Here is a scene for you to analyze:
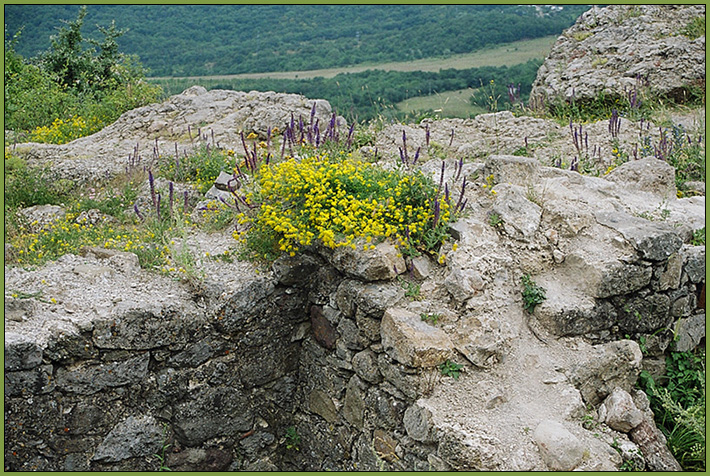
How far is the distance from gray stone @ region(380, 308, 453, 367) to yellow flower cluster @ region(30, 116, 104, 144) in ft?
24.2

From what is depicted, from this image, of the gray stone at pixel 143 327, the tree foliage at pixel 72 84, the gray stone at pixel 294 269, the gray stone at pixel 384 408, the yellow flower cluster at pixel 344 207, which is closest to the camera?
the gray stone at pixel 384 408

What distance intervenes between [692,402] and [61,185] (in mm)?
6957

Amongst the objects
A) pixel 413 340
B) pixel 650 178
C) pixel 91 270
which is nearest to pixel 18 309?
pixel 91 270

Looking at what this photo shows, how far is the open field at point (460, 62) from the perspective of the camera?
653 inches

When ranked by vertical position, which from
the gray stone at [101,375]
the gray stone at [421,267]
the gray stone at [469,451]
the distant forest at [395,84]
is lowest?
the gray stone at [469,451]

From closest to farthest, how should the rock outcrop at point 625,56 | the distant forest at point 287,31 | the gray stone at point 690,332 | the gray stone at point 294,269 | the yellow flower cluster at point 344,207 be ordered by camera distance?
1. the yellow flower cluster at point 344,207
2. the gray stone at point 690,332
3. the gray stone at point 294,269
4. the rock outcrop at point 625,56
5. the distant forest at point 287,31

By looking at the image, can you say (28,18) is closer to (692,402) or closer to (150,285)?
(150,285)

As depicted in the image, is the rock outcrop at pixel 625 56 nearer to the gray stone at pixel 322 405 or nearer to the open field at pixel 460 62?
the open field at pixel 460 62

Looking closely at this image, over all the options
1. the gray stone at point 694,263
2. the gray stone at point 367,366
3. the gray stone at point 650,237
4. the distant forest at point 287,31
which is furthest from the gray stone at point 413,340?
the distant forest at point 287,31

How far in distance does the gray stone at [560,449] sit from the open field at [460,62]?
13.0m

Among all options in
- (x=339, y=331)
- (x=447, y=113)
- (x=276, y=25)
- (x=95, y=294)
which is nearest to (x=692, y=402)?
(x=339, y=331)

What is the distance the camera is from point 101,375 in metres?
5.04

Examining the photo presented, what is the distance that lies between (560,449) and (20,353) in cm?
A: 375

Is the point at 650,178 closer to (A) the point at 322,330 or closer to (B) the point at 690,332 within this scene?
(B) the point at 690,332
